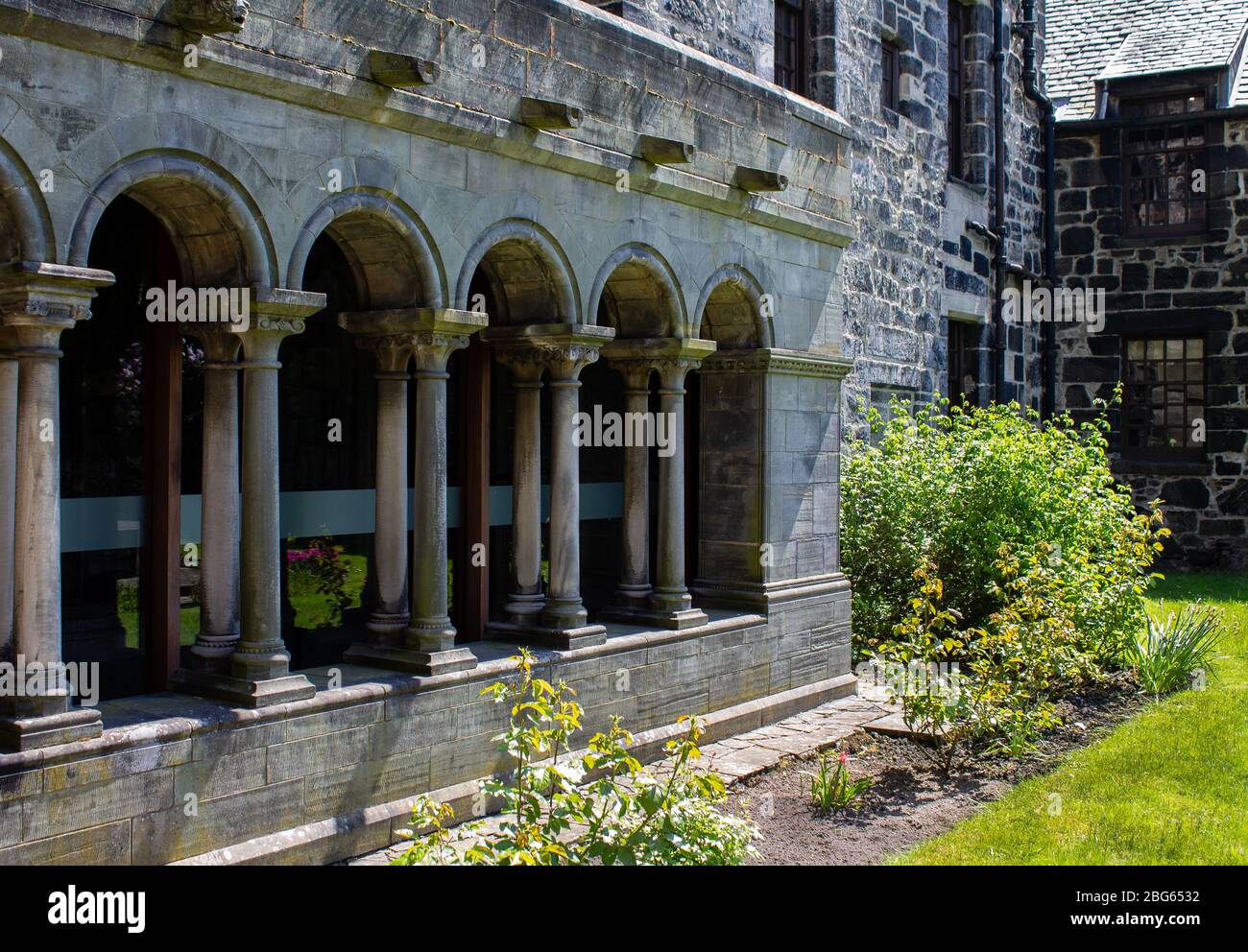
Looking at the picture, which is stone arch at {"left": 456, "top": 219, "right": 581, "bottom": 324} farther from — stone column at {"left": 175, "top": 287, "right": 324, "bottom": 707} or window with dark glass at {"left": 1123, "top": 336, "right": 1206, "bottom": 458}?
window with dark glass at {"left": 1123, "top": 336, "right": 1206, "bottom": 458}

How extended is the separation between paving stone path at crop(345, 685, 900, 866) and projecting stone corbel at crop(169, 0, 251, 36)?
393 centimetres

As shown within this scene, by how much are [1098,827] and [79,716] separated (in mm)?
4884

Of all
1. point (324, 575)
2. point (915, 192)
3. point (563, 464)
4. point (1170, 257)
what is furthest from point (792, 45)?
point (1170, 257)

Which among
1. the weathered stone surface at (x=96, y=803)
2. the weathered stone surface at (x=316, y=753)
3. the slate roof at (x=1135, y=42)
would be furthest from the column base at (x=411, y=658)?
the slate roof at (x=1135, y=42)

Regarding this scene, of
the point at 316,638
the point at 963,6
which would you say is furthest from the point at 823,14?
the point at 316,638

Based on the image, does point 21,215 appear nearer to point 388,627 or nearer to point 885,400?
point 388,627

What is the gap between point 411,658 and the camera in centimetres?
688

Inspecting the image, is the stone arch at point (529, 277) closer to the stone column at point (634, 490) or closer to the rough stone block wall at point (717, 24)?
the stone column at point (634, 490)

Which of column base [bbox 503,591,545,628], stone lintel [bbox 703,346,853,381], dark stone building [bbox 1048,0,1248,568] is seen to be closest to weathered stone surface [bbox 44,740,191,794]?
column base [bbox 503,591,545,628]

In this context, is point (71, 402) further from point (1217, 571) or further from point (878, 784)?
point (1217, 571)

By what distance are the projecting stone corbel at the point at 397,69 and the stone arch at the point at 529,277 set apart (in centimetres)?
A: 112

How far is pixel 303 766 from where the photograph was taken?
6105 mm

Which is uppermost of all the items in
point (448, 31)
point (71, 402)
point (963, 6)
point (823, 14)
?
point (963, 6)

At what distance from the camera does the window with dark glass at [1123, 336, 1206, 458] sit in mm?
18812
